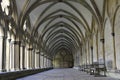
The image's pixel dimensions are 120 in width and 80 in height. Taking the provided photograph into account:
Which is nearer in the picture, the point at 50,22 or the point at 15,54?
the point at 15,54

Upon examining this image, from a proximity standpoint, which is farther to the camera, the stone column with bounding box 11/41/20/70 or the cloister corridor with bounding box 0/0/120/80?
the stone column with bounding box 11/41/20/70

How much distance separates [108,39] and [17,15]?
8.85 meters

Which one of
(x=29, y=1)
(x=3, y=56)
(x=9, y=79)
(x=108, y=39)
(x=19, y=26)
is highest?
(x=29, y=1)

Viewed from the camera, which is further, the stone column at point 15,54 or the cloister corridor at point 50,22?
the stone column at point 15,54

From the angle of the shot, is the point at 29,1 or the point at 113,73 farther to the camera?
the point at 29,1

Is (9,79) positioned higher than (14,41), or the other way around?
(14,41)

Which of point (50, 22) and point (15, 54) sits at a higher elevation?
point (50, 22)

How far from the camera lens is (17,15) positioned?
2333cm

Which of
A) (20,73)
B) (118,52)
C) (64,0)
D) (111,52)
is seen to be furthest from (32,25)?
(118,52)

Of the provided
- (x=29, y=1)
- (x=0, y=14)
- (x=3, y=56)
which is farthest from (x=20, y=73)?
(x=29, y=1)

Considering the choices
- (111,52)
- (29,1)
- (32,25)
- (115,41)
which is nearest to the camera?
(115,41)

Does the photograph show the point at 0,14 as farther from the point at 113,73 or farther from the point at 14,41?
the point at 113,73

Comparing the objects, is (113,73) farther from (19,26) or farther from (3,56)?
(19,26)

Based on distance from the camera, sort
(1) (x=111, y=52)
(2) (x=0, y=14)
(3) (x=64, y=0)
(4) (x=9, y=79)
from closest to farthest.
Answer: (4) (x=9, y=79) < (2) (x=0, y=14) < (1) (x=111, y=52) < (3) (x=64, y=0)
